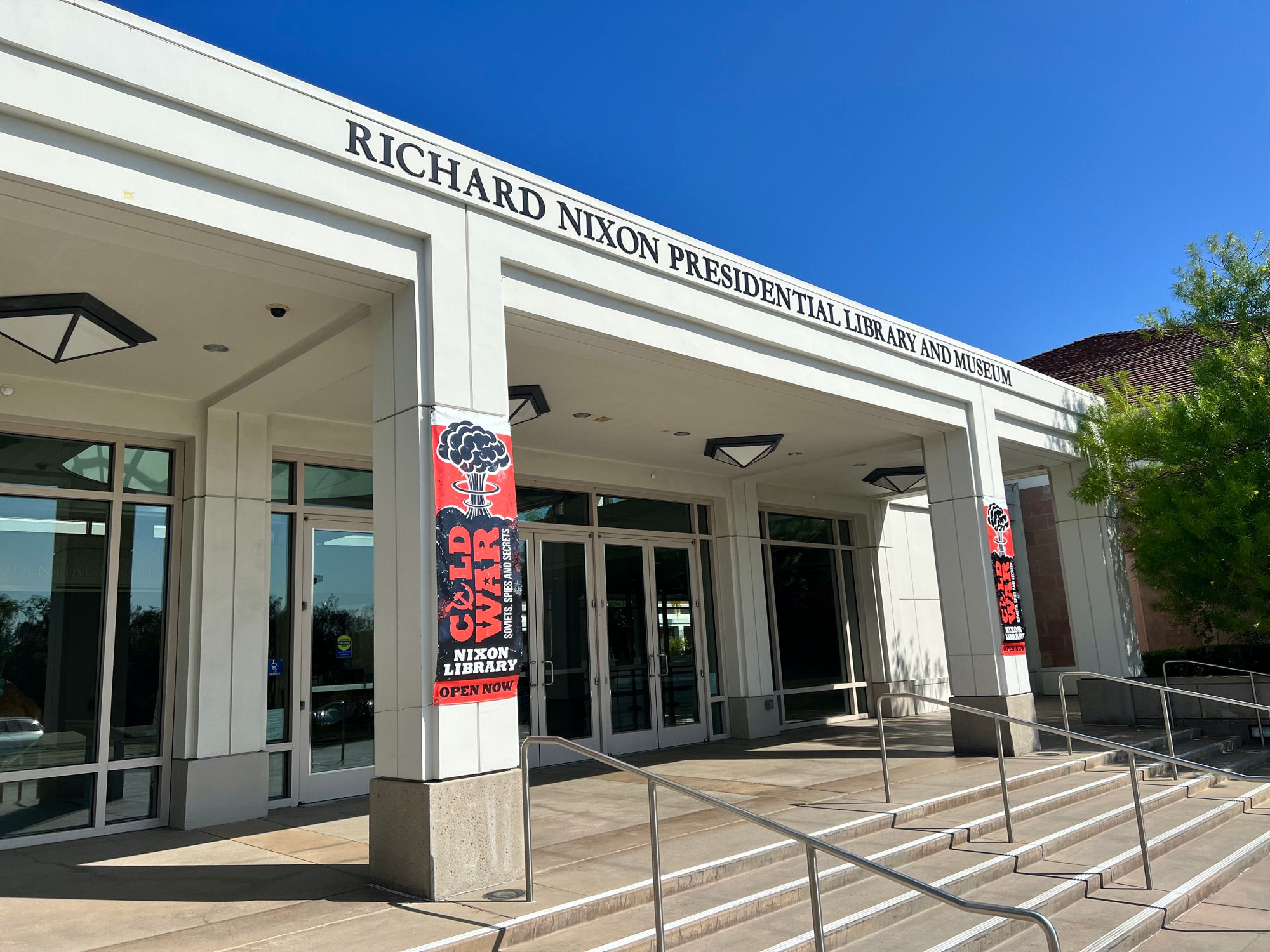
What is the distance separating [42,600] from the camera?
7.29m

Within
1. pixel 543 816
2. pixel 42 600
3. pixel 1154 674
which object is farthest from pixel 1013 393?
pixel 42 600

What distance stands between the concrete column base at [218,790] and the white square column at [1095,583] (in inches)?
417

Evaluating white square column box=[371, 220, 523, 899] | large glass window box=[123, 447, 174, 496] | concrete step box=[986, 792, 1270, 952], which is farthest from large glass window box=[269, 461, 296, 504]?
concrete step box=[986, 792, 1270, 952]

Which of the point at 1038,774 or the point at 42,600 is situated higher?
the point at 42,600

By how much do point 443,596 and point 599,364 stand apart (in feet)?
9.82

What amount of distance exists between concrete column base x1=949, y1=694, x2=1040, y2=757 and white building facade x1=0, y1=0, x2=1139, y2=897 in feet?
0.31

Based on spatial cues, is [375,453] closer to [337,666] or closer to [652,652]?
[337,666]

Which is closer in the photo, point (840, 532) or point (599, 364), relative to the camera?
point (599, 364)

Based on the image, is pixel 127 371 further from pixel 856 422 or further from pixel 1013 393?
pixel 1013 393

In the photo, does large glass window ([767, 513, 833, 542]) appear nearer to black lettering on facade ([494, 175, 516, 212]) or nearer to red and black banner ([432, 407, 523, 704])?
black lettering on facade ([494, 175, 516, 212])

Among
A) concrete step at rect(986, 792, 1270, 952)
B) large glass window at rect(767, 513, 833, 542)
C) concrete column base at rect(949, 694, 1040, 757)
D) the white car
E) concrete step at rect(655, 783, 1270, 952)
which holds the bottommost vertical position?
concrete step at rect(986, 792, 1270, 952)

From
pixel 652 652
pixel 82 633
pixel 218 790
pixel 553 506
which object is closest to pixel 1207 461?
pixel 652 652

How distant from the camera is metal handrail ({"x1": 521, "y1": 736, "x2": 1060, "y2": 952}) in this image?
3189mm

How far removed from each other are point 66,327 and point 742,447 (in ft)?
23.1
